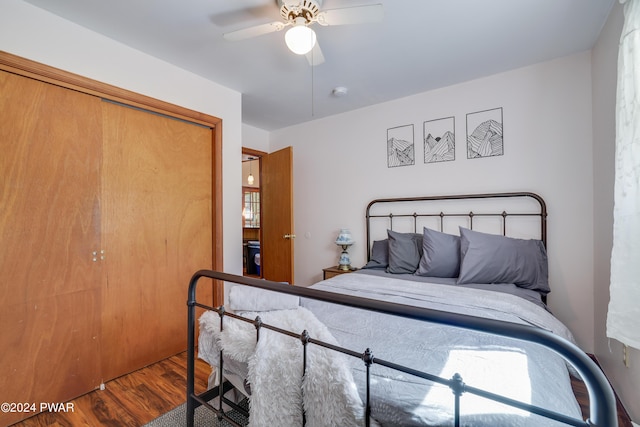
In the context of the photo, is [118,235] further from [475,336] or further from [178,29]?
[475,336]

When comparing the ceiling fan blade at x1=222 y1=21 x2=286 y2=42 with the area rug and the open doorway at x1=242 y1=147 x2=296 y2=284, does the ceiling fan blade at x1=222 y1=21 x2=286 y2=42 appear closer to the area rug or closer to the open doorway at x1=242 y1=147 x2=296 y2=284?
the open doorway at x1=242 y1=147 x2=296 y2=284

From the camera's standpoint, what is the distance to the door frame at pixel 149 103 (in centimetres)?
170

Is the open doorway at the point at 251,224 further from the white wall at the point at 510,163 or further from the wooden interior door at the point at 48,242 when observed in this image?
the wooden interior door at the point at 48,242

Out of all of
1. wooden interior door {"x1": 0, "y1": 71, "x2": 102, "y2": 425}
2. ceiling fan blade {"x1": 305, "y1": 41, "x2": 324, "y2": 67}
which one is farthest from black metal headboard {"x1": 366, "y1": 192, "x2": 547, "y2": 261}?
wooden interior door {"x1": 0, "y1": 71, "x2": 102, "y2": 425}

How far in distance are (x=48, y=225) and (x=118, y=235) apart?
400mm

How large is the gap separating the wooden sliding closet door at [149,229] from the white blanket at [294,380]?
142 cm

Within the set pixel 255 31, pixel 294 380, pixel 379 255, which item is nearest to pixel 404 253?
pixel 379 255

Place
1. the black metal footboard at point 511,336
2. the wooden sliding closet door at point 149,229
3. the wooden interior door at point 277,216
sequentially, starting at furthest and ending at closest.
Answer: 1. the wooden interior door at point 277,216
2. the wooden sliding closet door at point 149,229
3. the black metal footboard at point 511,336

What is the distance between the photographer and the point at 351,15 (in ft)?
5.06

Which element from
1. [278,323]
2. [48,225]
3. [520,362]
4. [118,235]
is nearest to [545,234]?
[520,362]

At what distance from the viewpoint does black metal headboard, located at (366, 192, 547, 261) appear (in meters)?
2.45

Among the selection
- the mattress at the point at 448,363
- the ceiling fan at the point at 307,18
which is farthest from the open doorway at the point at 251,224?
the mattress at the point at 448,363

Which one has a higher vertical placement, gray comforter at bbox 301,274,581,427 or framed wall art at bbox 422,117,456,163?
framed wall art at bbox 422,117,456,163

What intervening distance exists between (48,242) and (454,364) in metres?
2.36
